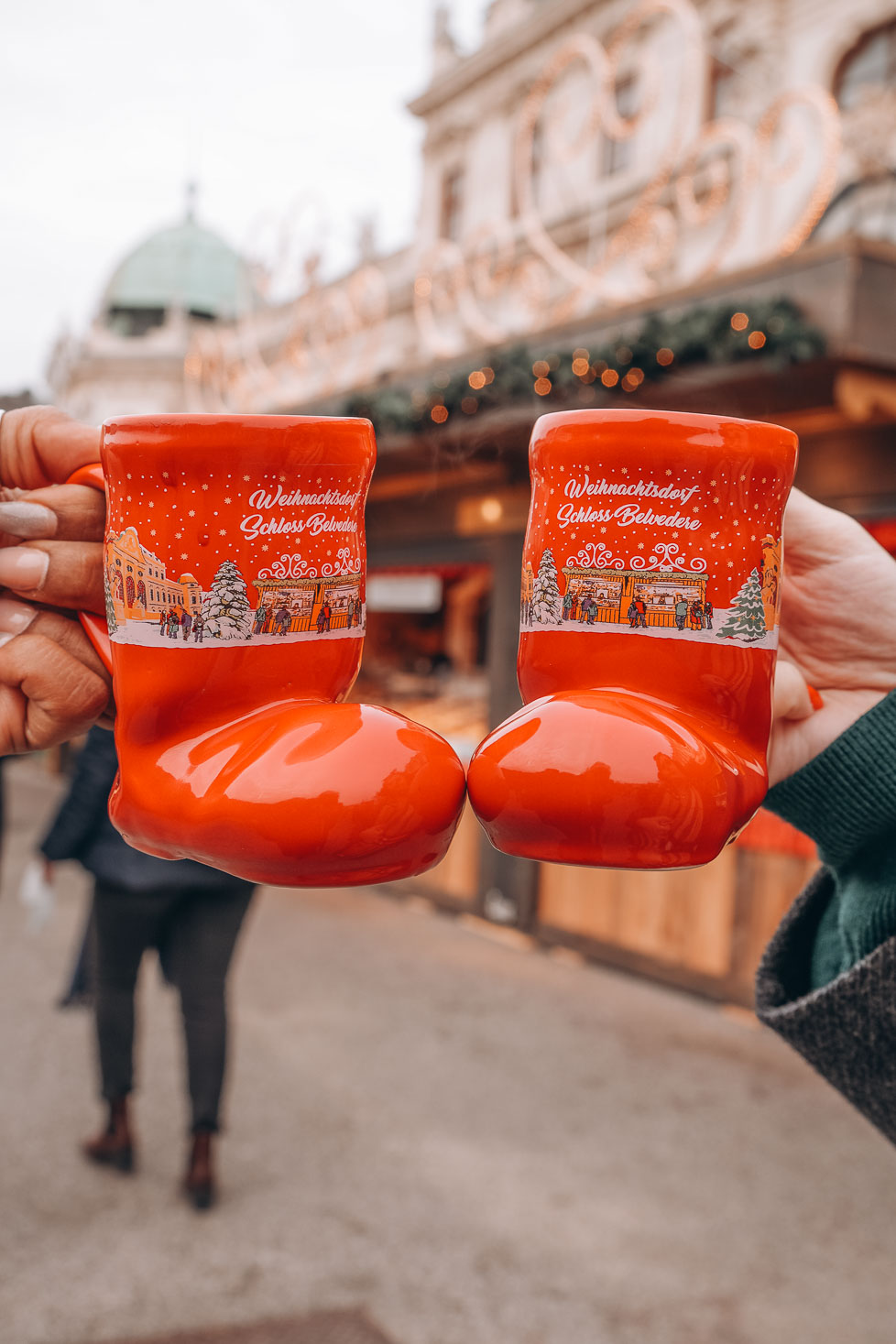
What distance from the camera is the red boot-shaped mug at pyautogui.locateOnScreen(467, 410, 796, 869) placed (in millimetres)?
604

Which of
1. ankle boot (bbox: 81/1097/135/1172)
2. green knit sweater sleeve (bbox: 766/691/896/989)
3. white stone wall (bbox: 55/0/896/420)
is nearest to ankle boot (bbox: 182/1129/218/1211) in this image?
ankle boot (bbox: 81/1097/135/1172)

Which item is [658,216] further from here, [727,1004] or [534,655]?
[534,655]

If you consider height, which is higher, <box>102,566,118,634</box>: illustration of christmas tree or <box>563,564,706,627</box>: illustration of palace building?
<box>563,564,706,627</box>: illustration of palace building

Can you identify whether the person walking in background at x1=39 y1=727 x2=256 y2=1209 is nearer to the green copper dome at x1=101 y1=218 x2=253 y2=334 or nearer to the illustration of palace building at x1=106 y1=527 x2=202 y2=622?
the illustration of palace building at x1=106 y1=527 x2=202 y2=622

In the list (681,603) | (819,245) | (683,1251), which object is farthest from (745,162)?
(681,603)

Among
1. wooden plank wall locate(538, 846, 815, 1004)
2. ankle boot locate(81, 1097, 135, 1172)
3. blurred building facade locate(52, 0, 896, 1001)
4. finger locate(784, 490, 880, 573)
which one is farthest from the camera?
wooden plank wall locate(538, 846, 815, 1004)

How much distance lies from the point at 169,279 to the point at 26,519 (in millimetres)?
22857

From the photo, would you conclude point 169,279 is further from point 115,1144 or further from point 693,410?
point 115,1144

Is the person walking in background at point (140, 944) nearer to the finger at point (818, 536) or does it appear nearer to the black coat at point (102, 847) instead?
the black coat at point (102, 847)

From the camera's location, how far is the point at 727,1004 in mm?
4406

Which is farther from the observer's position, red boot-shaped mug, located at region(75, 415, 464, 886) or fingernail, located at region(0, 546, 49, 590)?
fingernail, located at region(0, 546, 49, 590)

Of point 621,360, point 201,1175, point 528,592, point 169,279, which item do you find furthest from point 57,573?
point 169,279

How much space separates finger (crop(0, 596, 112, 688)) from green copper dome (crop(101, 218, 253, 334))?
18834 mm

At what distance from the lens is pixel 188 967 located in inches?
113
